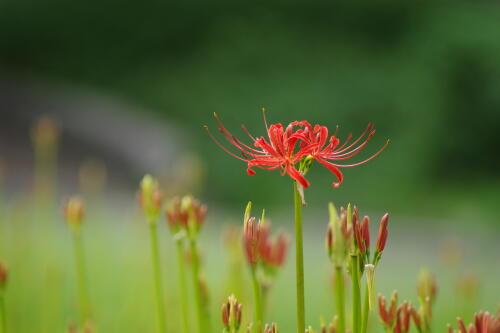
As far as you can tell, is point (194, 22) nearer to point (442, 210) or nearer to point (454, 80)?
point (454, 80)

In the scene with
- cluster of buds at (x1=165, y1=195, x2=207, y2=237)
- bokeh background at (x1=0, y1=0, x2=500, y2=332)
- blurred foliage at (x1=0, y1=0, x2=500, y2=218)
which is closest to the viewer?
cluster of buds at (x1=165, y1=195, x2=207, y2=237)

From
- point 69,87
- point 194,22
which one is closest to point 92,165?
point 69,87

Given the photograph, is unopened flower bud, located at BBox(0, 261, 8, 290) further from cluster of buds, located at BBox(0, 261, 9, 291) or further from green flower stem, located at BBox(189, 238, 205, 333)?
green flower stem, located at BBox(189, 238, 205, 333)

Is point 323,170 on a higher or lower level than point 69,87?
lower

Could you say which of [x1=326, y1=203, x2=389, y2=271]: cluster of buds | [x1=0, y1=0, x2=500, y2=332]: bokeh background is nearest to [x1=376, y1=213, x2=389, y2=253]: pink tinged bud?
[x1=326, y1=203, x2=389, y2=271]: cluster of buds

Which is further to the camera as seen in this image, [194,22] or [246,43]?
[194,22]

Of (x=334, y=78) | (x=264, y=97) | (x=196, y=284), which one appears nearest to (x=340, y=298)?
(x=196, y=284)
